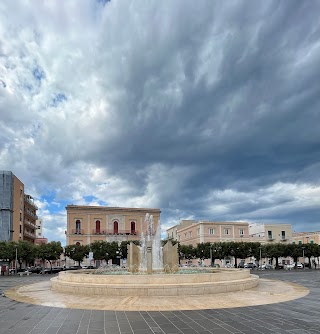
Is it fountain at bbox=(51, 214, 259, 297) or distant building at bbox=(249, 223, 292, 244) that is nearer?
fountain at bbox=(51, 214, 259, 297)

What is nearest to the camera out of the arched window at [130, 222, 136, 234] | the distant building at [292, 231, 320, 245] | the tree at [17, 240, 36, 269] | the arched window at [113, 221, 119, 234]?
the tree at [17, 240, 36, 269]

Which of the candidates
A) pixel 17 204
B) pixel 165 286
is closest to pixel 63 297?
pixel 165 286

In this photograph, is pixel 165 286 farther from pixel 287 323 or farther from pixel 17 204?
pixel 17 204

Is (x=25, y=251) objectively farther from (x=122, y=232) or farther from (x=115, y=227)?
(x=122, y=232)

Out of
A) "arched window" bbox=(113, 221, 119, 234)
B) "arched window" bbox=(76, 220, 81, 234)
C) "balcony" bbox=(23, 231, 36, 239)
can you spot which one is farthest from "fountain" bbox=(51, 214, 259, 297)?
"balcony" bbox=(23, 231, 36, 239)

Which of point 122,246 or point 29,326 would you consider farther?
point 122,246

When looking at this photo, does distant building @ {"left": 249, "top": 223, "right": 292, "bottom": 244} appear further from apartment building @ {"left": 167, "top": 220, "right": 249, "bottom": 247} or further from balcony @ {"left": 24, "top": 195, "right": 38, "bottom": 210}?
balcony @ {"left": 24, "top": 195, "right": 38, "bottom": 210}

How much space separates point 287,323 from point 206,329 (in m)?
2.26

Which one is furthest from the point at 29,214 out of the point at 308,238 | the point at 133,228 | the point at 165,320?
the point at 165,320

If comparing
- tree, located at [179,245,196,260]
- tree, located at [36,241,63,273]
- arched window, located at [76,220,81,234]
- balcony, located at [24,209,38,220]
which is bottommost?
tree, located at [179,245,196,260]

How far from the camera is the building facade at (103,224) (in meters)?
60.4

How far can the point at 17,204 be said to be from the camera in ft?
184

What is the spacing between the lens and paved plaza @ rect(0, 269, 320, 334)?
8734 millimetres

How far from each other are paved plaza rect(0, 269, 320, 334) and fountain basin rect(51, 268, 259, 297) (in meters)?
2.80
